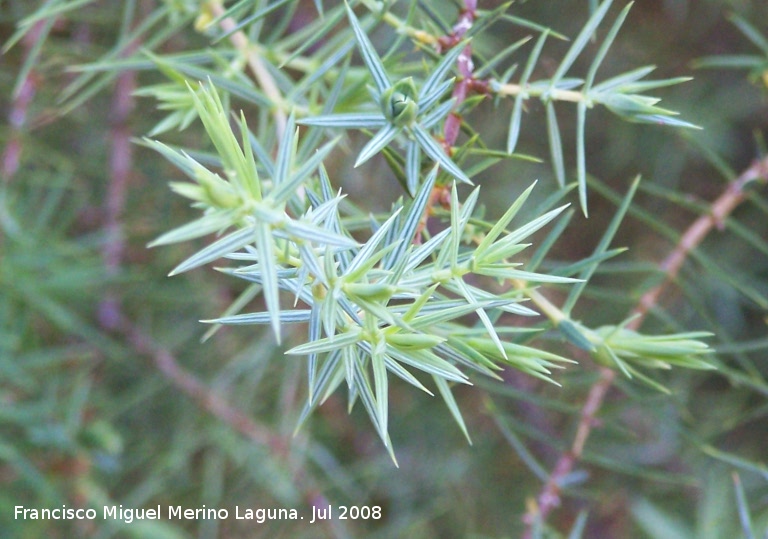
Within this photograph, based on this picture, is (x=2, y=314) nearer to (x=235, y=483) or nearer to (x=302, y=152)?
(x=235, y=483)

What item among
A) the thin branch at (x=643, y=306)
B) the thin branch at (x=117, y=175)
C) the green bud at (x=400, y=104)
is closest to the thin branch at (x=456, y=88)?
the green bud at (x=400, y=104)

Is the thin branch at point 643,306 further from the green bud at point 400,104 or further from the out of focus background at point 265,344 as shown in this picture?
the green bud at point 400,104

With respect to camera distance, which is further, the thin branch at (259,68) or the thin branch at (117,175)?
the thin branch at (117,175)

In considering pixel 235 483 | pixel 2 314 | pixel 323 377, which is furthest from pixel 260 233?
pixel 235 483

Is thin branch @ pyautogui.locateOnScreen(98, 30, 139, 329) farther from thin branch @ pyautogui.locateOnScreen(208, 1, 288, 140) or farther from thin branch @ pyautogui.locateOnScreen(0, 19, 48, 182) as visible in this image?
thin branch @ pyautogui.locateOnScreen(208, 1, 288, 140)

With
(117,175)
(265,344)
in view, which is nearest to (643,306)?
(265,344)

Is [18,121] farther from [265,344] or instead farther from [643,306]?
[643,306]
